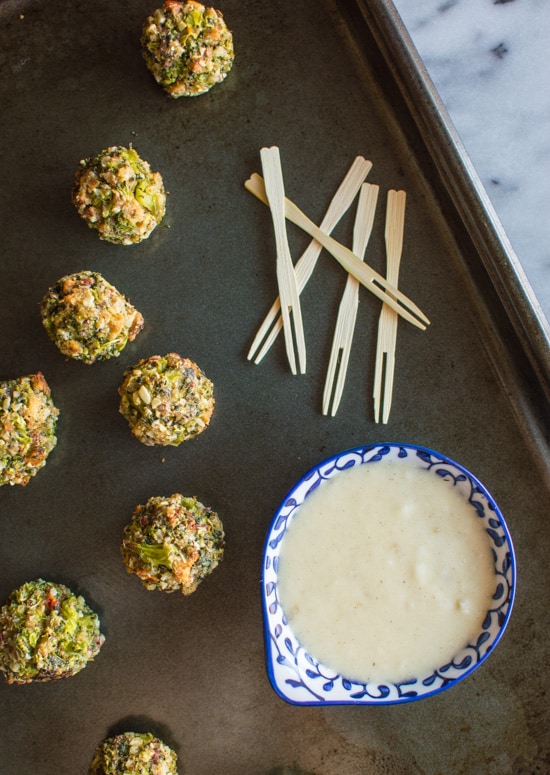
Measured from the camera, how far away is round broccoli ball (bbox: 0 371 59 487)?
250cm

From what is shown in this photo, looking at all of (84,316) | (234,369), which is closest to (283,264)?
(234,369)

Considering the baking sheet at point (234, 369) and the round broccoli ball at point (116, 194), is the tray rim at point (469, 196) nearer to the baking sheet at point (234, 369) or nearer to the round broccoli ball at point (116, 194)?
the baking sheet at point (234, 369)

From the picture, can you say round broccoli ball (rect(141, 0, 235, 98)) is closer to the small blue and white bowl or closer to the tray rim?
the tray rim

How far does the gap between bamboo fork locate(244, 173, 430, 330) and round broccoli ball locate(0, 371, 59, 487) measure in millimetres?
1109

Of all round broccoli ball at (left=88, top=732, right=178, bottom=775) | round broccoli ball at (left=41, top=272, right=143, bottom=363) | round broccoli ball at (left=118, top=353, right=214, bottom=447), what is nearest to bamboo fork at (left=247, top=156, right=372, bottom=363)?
round broccoli ball at (left=118, top=353, right=214, bottom=447)

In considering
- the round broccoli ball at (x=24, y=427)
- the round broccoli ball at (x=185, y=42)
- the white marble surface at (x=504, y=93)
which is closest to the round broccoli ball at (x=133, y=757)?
the round broccoli ball at (x=24, y=427)

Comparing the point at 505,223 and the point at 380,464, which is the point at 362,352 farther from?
the point at 505,223

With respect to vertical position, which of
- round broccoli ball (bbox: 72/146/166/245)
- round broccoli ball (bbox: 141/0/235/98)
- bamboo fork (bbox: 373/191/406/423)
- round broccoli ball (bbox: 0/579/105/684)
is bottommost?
round broccoli ball (bbox: 0/579/105/684)

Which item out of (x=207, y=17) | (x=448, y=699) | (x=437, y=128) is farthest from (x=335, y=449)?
(x=207, y=17)

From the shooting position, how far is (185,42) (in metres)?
2.50

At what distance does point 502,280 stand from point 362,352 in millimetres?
567

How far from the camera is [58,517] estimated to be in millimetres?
2695

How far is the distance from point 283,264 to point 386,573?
3.87ft

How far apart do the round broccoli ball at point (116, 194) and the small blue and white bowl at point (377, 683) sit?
1093mm
